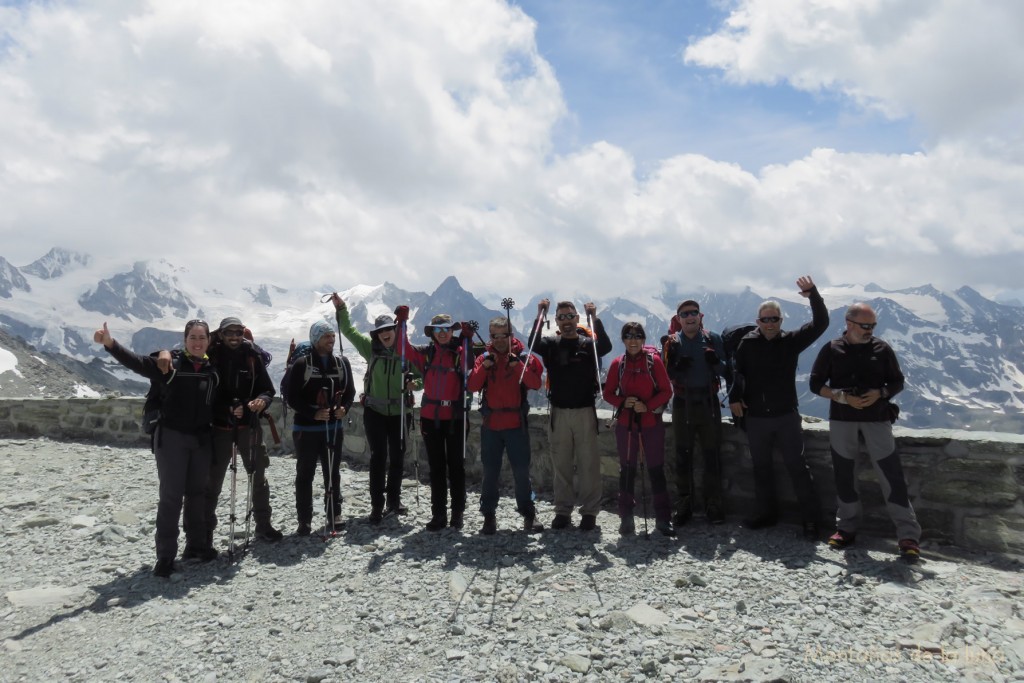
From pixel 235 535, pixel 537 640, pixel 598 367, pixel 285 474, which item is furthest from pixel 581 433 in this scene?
pixel 285 474

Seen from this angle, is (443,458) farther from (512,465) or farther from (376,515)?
(376,515)

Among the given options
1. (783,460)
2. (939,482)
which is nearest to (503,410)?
(783,460)

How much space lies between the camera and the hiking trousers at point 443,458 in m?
8.00

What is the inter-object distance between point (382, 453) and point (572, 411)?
8.69 ft

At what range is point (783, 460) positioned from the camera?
24.9 feet

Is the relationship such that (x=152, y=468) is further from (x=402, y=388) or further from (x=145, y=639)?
(x=145, y=639)

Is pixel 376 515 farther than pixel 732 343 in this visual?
Yes

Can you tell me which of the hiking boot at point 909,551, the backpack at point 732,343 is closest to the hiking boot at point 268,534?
the backpack at point 732,343

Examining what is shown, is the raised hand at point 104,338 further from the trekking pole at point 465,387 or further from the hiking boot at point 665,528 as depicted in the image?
the hiking boot at point 665,528

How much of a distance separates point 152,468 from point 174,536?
6.18 meters

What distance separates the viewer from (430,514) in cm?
891

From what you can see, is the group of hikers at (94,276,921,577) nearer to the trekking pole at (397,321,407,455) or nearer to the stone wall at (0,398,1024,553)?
the trekking pole at (397,321,407,455)

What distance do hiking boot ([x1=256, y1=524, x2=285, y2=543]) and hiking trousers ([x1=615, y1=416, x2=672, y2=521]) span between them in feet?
14.0

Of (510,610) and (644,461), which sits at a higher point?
(644,461)
